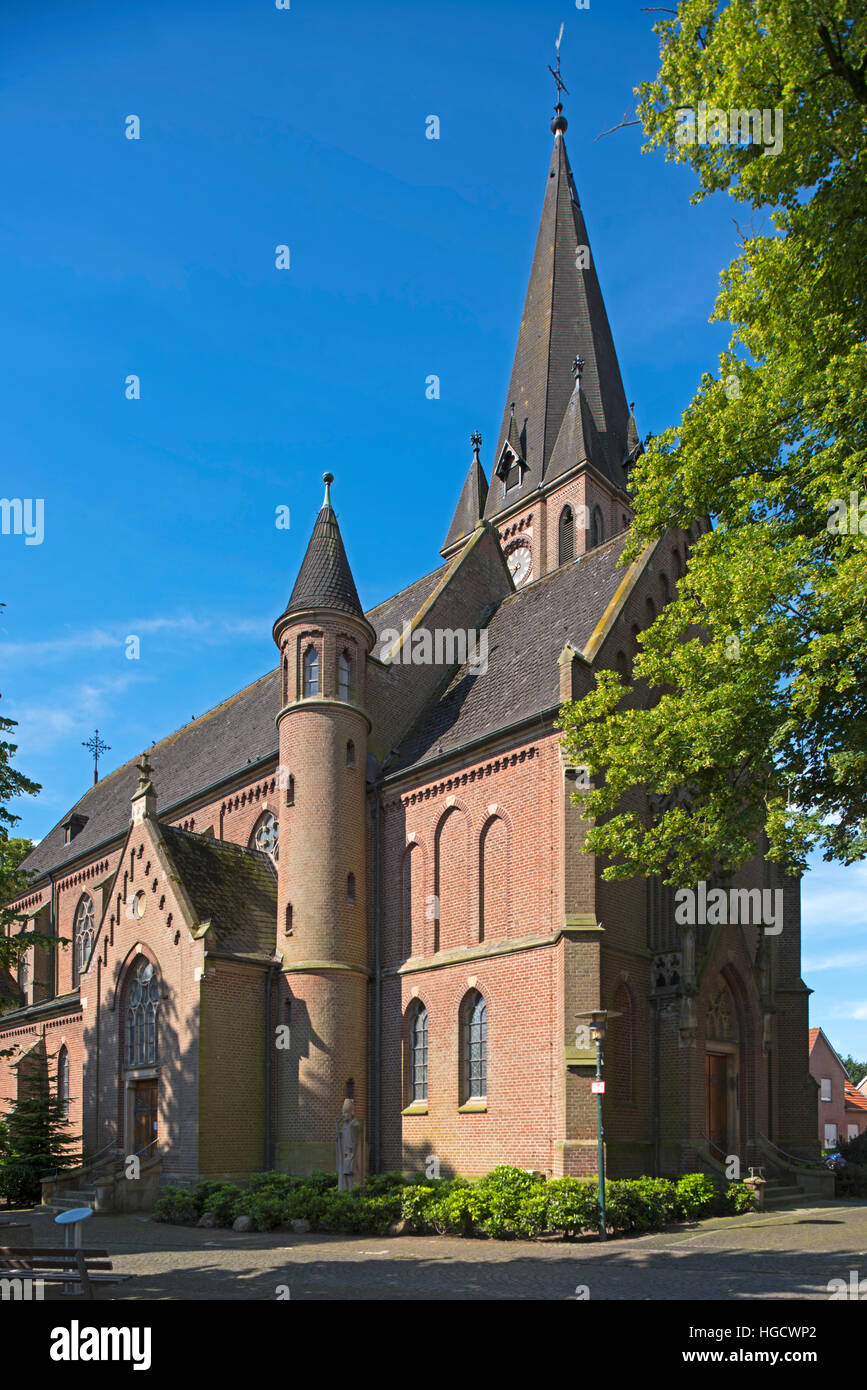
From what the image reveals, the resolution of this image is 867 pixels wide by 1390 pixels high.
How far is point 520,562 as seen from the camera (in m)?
43.3

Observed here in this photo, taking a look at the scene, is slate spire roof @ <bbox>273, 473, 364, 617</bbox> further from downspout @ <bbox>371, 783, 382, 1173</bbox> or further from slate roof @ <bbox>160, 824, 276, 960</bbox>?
slate roof @ <bbox>160, 824, 276, 960</bbox>

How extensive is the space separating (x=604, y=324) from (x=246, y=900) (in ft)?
101

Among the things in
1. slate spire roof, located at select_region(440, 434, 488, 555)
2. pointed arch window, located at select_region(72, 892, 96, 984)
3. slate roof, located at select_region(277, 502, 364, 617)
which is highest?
slate spire roof, located at select_region(440, 434, 488, 555)

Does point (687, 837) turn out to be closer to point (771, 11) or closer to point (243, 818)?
point (771, 11)

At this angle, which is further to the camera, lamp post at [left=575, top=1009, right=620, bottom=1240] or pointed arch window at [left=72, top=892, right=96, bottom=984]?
pointed arch window at [left=72, top=892, right=96, bottom=984]

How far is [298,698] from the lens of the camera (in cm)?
2855

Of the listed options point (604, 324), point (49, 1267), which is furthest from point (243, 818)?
point (604, 324)

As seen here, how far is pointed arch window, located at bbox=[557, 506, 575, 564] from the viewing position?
4184 centimetres

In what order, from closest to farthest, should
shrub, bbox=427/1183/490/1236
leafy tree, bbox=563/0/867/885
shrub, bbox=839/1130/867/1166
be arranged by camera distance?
leafy tree, bbox=563/0/867/885
shrub, bbox=427/1183/490/1236
shrub, bbox=839/1130/867/1166

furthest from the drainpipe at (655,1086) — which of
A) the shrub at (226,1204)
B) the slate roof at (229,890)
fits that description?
the slate roof at (229,890)

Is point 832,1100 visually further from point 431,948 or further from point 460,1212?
point 460,1212

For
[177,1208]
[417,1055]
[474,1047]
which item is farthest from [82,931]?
[474,1047]

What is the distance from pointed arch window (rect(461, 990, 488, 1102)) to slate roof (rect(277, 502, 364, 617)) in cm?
1045

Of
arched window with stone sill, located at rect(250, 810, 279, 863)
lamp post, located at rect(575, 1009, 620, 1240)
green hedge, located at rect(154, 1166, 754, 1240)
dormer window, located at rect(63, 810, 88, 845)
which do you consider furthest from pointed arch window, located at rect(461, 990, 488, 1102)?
dormer window, located at rect(63, 810, 88, 845)
